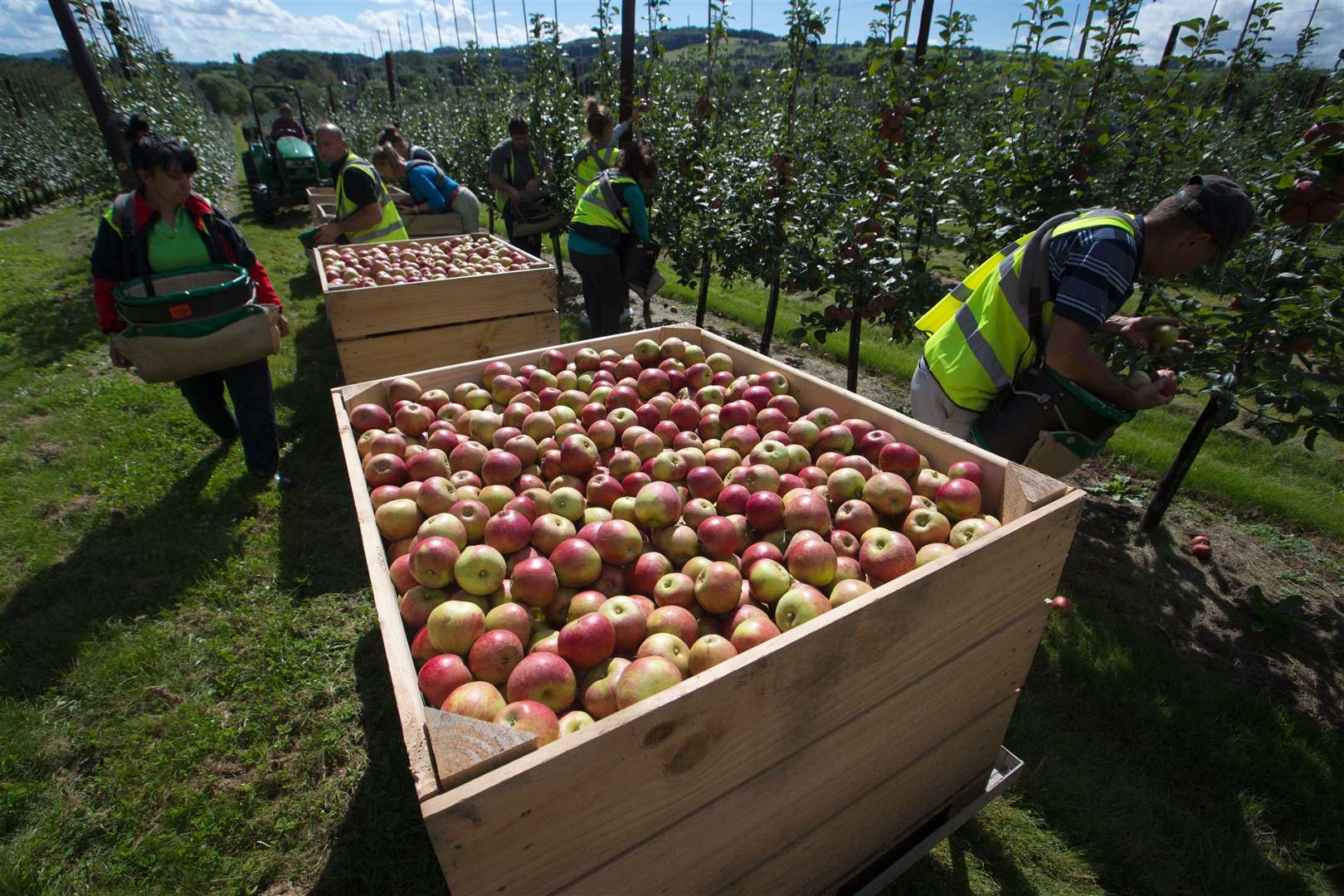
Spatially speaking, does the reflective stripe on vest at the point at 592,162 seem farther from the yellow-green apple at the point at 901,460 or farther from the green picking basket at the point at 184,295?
the yellow-green apple at the point at 901,460

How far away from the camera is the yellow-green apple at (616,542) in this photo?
2021 mm

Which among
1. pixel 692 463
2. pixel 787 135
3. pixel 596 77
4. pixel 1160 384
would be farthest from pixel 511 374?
pixel 596 77

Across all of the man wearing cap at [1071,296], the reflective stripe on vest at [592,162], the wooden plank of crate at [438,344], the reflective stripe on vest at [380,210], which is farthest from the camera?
the reflective stripe on vest at [592,162]

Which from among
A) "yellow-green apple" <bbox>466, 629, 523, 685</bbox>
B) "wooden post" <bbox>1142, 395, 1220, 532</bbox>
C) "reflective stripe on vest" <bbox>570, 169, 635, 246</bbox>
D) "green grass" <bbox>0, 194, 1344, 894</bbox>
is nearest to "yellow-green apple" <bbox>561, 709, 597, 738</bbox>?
"yellow-green apple" <bbox>466, 629, 523, 685</bbox>

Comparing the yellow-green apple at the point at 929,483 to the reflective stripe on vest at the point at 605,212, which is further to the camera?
the reflective stripe on vest at the point at 605,212

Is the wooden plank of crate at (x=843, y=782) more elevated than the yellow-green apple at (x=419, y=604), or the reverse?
the yellow-green apple at (x=419, y=604)

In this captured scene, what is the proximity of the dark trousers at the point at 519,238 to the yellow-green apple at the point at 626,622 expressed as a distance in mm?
8324

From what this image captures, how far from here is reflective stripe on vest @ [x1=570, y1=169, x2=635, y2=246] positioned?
5801 mm

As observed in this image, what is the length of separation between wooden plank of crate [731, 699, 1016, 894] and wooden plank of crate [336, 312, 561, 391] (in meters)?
4.02

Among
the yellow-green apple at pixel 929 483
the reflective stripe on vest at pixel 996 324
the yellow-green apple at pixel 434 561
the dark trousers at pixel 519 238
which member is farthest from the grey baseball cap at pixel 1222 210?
the dark trousers at pixel 519 238

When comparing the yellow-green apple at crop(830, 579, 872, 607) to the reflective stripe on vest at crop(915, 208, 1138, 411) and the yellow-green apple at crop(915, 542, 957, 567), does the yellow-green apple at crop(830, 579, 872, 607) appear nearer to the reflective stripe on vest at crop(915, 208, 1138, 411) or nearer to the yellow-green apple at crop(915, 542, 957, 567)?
the yellow-green apple at crop(915, 542, 957, 567)

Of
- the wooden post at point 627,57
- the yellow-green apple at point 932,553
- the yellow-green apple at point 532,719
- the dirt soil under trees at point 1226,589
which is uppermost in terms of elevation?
the wooden post at point 627,57

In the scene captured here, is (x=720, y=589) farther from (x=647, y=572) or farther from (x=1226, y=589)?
(x=1226, y=589)

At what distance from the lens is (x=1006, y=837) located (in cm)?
263
